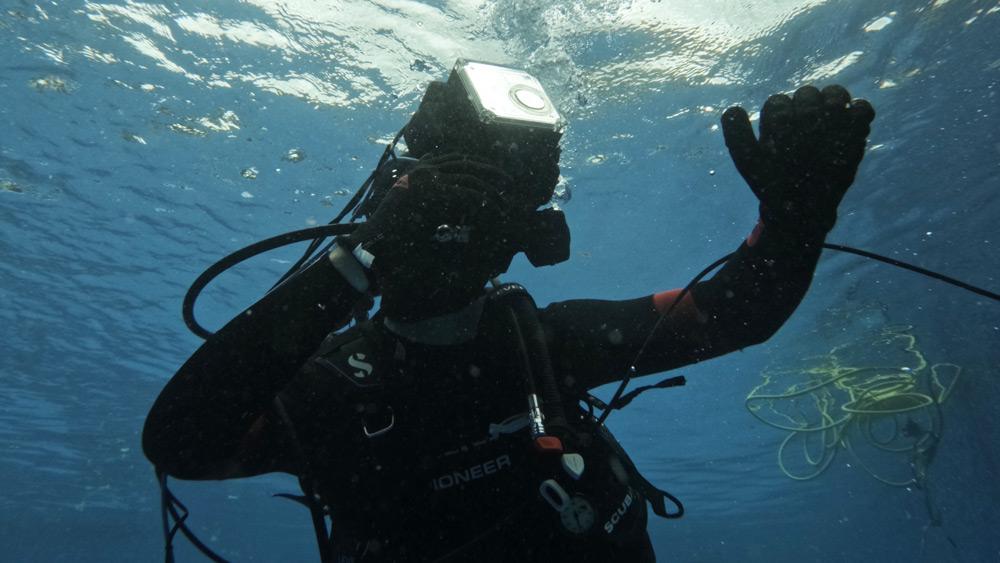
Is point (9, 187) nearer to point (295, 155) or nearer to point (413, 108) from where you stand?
point (295, 155)

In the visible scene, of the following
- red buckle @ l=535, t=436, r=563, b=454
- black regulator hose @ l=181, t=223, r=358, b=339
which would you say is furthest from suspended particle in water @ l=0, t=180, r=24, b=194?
red buckle @ l=535, t=436, r=563, b=454

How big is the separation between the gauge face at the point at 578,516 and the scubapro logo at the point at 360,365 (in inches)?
40.0

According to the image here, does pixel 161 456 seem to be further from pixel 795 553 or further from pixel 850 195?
pixel 795 553

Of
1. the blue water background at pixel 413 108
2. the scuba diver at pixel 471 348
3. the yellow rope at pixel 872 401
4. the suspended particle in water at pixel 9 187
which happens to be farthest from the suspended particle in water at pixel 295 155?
the yellow rope at pixel 872 401

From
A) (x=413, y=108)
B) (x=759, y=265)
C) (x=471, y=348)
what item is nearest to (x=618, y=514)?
(x=471, y=348)

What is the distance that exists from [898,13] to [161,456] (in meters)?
11.8

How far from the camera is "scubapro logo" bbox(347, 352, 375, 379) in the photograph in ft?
7.53

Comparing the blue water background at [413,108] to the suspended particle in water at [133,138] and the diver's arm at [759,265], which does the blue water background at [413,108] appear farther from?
the diver's arm at [759,265]

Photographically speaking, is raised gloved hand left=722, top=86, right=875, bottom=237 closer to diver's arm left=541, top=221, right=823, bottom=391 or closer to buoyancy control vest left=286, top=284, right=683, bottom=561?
diver's arm left=541, top=221, right=823, bottom=391

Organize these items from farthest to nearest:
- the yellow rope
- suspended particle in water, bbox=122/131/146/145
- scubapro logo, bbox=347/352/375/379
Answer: the yellow rope → suspended particle in water, bbox=122/131/146/145 → scubapro logo, bbox=347/352/375/379

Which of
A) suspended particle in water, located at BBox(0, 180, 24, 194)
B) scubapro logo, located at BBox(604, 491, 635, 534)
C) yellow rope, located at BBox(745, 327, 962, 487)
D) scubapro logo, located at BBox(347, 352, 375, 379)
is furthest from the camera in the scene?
yellow rope, located at BBox(745, 327, 962, 487)

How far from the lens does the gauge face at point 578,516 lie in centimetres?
183

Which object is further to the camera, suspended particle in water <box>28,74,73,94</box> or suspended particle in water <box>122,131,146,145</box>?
suspended particle in water <box>122,131,146,145</box>

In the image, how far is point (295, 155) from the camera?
36.0 ft
